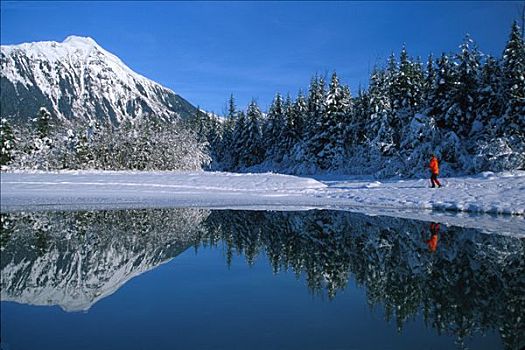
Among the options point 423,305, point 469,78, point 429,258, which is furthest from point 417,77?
point 423,305

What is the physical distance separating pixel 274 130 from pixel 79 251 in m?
57.3

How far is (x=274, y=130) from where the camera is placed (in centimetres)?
6456

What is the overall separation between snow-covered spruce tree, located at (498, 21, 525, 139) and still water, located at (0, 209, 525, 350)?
838 inches

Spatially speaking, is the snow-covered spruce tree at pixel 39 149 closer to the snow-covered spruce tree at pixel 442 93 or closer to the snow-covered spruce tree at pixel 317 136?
the snow-covered spruce tree at pixel 317 136

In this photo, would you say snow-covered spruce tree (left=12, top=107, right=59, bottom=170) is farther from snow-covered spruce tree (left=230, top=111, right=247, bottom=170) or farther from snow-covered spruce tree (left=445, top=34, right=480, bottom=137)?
snow-covered spruce tree (left=445, top=34, right=480, bottom=137)

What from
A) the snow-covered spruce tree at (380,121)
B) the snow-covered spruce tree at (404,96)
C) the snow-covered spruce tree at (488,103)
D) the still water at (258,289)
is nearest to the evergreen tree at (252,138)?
the snow-covered spruce tree at (380,121)

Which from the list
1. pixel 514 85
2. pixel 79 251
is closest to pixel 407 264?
pixel 79 251

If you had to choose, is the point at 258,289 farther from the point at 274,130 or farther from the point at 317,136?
the point at 274,130

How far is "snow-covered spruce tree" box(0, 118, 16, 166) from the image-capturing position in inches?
2144

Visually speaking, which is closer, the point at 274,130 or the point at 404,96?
the point at 404,96

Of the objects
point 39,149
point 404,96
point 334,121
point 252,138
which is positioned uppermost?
point 404,96

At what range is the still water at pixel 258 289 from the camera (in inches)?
173

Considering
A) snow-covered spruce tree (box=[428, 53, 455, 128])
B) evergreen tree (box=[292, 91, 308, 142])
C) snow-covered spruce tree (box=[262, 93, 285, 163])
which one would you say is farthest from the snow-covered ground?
snow-covered spruce tree (box=[262, 93, 285, 163])

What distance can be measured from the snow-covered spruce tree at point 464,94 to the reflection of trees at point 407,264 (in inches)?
953
